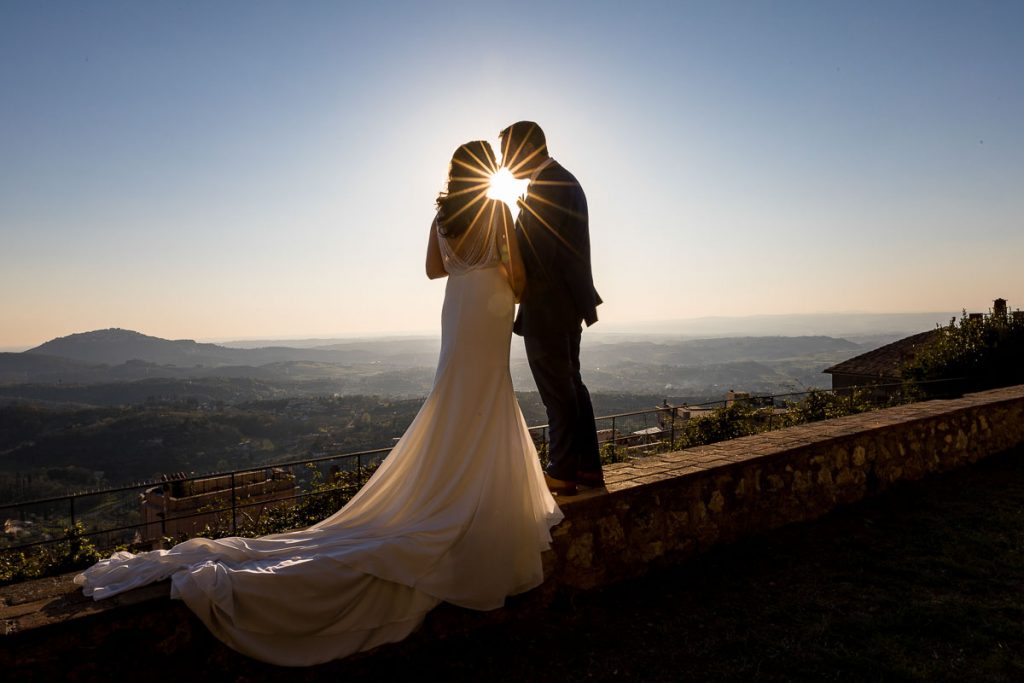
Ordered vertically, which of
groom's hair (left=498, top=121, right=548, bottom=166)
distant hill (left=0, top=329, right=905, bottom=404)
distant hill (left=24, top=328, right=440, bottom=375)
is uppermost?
distant hill (left=24, top=328, right=440, bottom=375)

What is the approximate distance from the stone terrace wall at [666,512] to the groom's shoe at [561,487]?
0.30 ft

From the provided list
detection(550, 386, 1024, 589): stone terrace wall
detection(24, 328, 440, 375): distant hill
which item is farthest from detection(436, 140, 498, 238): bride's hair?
detection(24, 328, 440, 375): distant hill

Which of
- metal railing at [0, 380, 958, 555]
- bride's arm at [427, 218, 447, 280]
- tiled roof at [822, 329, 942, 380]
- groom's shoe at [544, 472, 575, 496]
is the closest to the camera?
bride's arm at [427, 218, 447, 280]

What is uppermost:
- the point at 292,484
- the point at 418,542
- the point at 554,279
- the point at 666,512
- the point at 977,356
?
the point at 554,279

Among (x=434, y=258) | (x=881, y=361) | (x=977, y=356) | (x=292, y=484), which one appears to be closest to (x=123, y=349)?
(x=881, y=361)

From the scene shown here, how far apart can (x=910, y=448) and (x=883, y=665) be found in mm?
3865

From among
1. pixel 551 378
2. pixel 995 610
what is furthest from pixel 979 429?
pixel 551 378

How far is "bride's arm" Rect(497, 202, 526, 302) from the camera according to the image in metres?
3.18

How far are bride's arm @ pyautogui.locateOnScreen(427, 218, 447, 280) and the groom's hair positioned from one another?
59 cm

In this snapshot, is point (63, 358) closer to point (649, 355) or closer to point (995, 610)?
point (649, 355)

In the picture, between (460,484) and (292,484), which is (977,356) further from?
(460,484)

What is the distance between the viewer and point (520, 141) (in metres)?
3.43

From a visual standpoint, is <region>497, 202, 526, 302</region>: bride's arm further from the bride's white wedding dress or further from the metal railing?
the metal railing

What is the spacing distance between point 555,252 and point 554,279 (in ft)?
0.49
